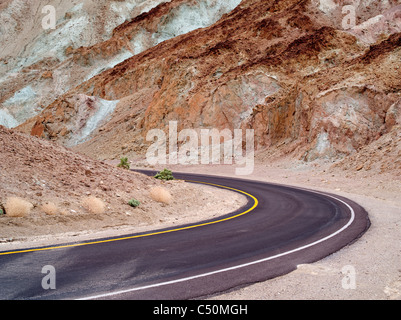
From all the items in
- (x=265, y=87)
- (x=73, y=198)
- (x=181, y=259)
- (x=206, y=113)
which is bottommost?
(x=181, y=259)

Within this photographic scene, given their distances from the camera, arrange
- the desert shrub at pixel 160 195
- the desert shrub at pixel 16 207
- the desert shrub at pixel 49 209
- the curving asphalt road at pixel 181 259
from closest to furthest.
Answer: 1. the curving asphalt road at pixel 181 259
2. the desert shrub at pixel 16 207
3. the desert shrub at pixel 49 209
4. the desert shrub at pixel 160 195

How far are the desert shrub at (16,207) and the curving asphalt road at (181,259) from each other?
251cm

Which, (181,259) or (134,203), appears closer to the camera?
(181,259)

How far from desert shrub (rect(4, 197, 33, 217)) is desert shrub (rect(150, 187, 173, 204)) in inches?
198

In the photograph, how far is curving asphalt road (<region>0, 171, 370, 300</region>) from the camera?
17.0ft

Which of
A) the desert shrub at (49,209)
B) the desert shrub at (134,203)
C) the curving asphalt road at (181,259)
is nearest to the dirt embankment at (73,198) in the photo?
the desert shrub at (49,209)

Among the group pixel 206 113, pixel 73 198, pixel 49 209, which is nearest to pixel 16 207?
pixel 49 209

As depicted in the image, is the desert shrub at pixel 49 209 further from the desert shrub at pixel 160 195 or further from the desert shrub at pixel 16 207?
the desert shrub at pixel 160 195

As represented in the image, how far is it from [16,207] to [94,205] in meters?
2.32

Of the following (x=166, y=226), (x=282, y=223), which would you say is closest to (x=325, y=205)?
(x=282, y=223)

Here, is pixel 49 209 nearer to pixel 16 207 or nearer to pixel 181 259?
pixel 16 207

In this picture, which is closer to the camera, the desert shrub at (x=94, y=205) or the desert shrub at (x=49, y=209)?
the desert shrub at (x=49, y=209)

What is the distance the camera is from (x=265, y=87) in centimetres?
4038

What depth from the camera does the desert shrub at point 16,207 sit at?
9211 mm
